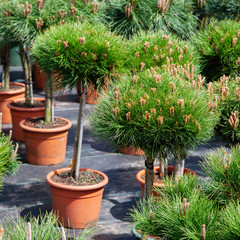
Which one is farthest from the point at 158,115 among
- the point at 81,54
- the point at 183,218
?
the point at 81,54

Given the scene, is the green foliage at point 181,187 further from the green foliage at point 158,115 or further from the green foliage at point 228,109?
the green foliage at point 228,109

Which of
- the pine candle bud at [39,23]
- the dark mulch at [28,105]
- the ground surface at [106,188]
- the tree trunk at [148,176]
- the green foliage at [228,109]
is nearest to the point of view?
the green foliage at [228,109]

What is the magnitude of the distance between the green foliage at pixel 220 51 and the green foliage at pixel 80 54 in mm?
568

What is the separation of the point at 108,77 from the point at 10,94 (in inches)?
102

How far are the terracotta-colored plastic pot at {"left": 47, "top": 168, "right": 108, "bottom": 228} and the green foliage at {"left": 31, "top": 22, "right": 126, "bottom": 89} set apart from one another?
0.76 m

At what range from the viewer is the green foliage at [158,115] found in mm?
1934

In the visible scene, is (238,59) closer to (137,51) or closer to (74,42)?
(137,51)

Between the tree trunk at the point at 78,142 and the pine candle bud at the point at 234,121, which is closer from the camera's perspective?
the pine candle bud at the point at 234,121

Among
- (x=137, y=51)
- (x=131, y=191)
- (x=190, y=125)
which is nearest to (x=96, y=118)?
(x=190, y=125)

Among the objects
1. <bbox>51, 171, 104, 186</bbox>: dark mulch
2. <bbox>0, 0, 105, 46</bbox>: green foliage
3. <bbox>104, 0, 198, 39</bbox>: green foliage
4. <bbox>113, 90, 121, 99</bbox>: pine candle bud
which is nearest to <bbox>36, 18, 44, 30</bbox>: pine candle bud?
<bbox>0, 0, 105, 46</bbox>: green foliage

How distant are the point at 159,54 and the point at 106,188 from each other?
148 centimetres

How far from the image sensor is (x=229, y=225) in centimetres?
141

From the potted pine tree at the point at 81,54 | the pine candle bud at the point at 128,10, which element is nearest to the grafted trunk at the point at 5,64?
the pine candle bud at the point at 128,10

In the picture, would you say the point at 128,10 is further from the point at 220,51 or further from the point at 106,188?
the point at 106,188
